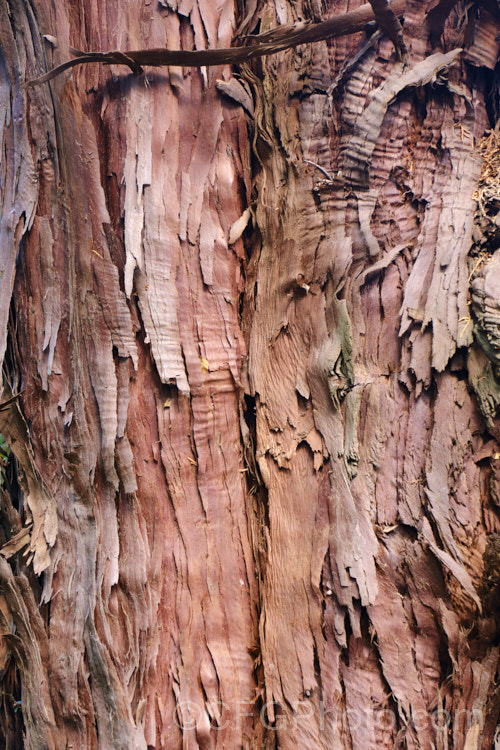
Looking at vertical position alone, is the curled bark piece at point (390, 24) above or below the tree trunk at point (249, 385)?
above

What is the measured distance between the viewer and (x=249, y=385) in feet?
3.03

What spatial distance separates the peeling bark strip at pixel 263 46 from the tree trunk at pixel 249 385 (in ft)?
0.13

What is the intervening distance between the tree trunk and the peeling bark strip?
0.04 m

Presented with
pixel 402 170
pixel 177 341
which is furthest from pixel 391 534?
pixel 402 170

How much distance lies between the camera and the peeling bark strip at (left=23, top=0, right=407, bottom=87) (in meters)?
0.87

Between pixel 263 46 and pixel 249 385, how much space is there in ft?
2.14

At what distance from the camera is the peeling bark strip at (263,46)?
2.86 ft

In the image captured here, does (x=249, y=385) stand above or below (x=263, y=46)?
below

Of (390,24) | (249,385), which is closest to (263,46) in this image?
(390,24)

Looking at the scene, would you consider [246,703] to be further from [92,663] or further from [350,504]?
[350,504]

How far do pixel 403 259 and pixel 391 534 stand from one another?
1.75 feet

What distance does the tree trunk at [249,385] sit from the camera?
2.65 ft

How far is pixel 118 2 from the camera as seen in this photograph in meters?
0.93

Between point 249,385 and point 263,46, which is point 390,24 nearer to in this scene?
point 263,46
